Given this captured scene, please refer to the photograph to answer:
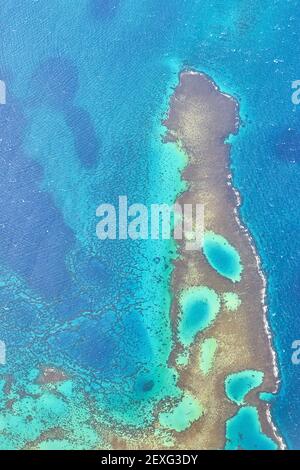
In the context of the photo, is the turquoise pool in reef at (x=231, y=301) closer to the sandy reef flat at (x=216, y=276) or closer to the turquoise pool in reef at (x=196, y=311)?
the sandy reef flat at (x=216, y=276)

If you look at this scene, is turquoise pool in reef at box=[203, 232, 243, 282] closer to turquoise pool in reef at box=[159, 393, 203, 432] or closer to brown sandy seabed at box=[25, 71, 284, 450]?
brown sandy seabed at box=[25, 71, 284, 450]

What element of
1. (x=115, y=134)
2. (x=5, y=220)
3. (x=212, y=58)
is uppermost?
(x=212, y=58)

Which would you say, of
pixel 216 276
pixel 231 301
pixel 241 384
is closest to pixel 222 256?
pixel 216 276

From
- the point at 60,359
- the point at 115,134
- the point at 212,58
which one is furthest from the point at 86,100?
the point at 60,359

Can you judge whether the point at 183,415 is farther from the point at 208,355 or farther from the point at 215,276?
the point at 215,276

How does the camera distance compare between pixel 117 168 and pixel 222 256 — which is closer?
pixel 222 256

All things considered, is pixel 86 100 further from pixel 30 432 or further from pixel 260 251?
pixel 30 432

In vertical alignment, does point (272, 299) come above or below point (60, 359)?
above

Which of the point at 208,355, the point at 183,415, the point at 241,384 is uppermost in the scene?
the point at 208,355
